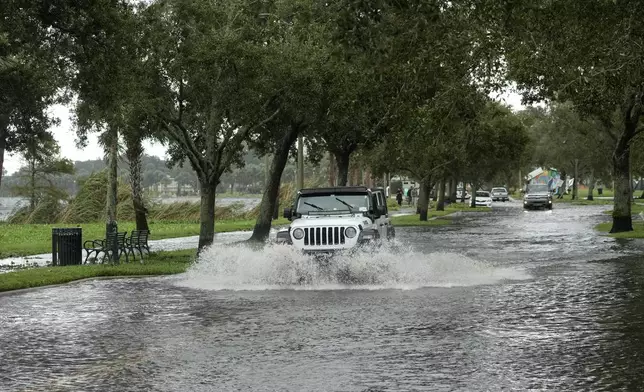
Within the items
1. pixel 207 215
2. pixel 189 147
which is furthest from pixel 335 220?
pixel 189 147

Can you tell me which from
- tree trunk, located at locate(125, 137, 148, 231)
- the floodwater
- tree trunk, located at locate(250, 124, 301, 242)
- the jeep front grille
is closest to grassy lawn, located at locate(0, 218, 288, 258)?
tree trunk, located at locate(125, 137, 148, 231)

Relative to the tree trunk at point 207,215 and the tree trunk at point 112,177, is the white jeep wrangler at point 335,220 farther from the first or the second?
the tree trunk at point 112,177

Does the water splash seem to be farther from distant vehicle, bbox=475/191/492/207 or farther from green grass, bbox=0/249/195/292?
distant vehicle, bbox=475/191/492/207

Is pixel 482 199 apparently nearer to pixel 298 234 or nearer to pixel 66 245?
pixel 66 245

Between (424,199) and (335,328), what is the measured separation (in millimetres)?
42397

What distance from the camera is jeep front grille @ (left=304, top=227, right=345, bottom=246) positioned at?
18.0m

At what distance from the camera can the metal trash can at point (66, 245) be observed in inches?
894

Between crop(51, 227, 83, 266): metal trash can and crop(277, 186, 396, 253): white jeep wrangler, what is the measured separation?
6.72m

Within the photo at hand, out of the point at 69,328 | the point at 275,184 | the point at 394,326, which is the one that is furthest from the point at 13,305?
the point at 275,184

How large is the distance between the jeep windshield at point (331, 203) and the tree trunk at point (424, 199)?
3336 cm

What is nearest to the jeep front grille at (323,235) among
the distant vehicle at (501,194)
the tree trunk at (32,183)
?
the tree trunk at (32,183)

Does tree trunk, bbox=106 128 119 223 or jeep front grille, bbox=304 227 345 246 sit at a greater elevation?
tree trunk, bbox=106 128 119 223

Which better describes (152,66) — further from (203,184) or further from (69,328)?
(69,328)

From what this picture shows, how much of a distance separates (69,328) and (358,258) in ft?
23.1
